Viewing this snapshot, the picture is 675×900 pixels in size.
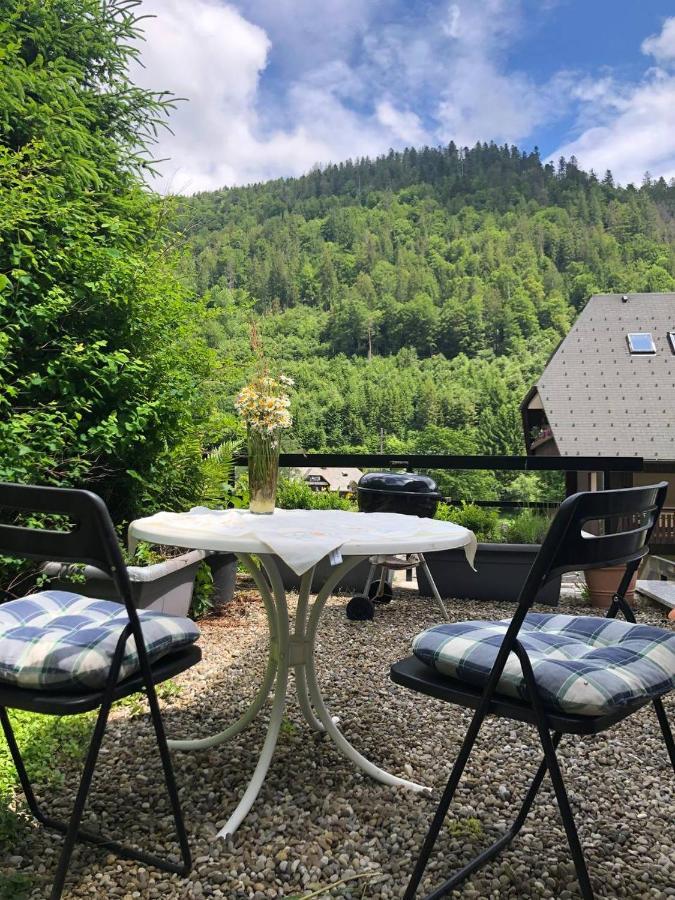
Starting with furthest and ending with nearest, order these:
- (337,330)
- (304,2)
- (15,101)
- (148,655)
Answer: (337,330) → (304,2) → (15,101) → (148,655)

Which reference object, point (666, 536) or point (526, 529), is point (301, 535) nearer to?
point (526, 529)

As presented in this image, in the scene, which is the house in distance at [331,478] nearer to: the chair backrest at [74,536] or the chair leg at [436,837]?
the chair leg at [436,837]

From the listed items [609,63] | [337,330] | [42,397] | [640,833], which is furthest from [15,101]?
[609,63]

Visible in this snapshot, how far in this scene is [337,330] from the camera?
31.1 meters

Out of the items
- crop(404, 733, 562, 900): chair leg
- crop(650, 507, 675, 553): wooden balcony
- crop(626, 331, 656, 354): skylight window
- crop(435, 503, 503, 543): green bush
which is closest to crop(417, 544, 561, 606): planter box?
crop(435, 503, 503, 543): green bush

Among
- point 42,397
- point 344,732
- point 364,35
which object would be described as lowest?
point 344,732

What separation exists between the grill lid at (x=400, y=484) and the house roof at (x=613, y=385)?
13.9m

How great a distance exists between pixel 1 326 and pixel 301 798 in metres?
2.37

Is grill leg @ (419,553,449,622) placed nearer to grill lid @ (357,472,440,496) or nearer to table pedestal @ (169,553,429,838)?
grill lid @ (357,472,440,496)

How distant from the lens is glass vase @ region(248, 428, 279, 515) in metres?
2.17

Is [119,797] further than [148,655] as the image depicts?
Yes

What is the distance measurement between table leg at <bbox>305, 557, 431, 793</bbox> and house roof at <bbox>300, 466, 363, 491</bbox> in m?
3.09

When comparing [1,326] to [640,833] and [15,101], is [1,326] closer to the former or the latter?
[15,101]

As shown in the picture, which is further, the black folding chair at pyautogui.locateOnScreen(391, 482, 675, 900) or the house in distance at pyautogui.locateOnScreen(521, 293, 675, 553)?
the house in distance at pyautogui.locateOnScreen(521, 293, 675, 553)
